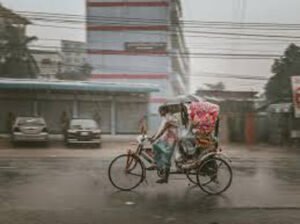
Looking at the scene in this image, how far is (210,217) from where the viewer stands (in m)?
10.6

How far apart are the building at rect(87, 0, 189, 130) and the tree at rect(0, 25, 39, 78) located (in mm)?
6981

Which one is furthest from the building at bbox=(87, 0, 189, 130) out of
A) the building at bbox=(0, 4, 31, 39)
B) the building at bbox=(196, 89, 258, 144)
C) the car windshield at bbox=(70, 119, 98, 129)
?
the car windshield at bbox=(70, 119, 98, 129)

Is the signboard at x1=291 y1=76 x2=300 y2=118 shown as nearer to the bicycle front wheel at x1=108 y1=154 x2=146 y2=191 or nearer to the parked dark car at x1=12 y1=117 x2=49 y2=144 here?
the parked dark car at x1=12 y1=117 x2=49 y2=144

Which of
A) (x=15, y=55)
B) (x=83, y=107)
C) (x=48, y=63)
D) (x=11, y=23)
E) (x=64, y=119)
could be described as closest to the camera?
(x=64, y=119)

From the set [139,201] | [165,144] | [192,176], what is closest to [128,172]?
[165,144]

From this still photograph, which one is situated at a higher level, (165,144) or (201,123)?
(201,123)

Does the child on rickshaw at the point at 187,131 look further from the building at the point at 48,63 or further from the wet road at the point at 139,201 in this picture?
the building at the point at 48,63

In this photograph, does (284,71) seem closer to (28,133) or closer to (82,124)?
(82,124)

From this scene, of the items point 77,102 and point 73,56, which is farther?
point 73,56

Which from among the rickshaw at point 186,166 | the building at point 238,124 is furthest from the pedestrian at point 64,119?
the rickshaw at point 186,166

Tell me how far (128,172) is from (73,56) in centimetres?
5961

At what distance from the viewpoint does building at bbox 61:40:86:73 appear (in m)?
66.6

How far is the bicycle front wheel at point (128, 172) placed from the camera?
13906 millimetres

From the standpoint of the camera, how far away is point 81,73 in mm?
66688
